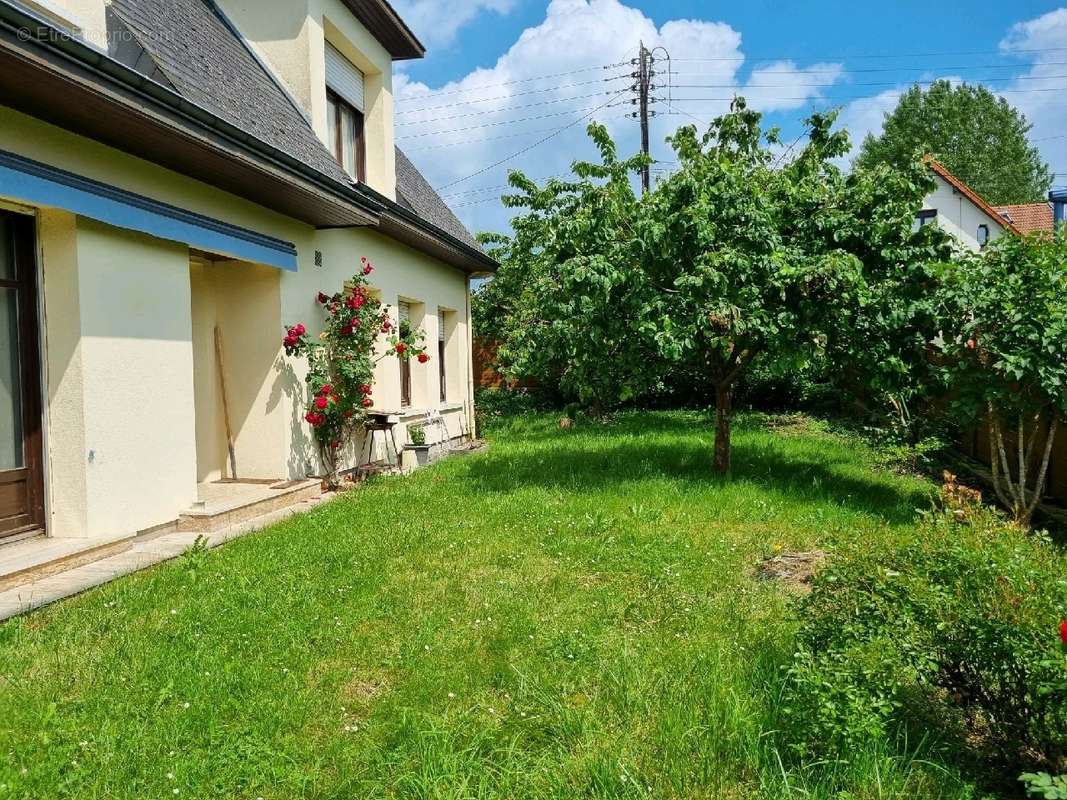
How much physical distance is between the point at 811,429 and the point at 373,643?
11801 millimetres

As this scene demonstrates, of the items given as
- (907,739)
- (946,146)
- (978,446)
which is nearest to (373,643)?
(907,739)

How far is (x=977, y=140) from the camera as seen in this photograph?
37.7 metres

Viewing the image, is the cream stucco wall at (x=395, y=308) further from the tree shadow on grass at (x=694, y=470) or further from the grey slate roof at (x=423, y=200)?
the tree shadow on grass at (x=694, y=470)

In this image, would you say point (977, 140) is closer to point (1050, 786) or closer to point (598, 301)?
point (598, 301)

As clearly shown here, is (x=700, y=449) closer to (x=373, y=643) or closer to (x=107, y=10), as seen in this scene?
(x=373, y=643)

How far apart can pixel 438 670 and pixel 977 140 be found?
4455 centimetres

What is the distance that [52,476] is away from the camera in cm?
525

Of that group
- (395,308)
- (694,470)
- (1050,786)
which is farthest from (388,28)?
(1050,786)

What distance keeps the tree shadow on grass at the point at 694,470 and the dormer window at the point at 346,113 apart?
4697 millimetres

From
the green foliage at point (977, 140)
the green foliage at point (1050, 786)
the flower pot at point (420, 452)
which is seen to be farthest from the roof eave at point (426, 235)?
the green foliage at point (977, 140)

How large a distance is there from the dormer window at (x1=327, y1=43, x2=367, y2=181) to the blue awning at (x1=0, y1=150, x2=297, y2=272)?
2922mm

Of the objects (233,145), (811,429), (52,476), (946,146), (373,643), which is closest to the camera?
(373,643)

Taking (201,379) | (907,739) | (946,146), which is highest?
(946,146)

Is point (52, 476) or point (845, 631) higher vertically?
point (52, 476)
